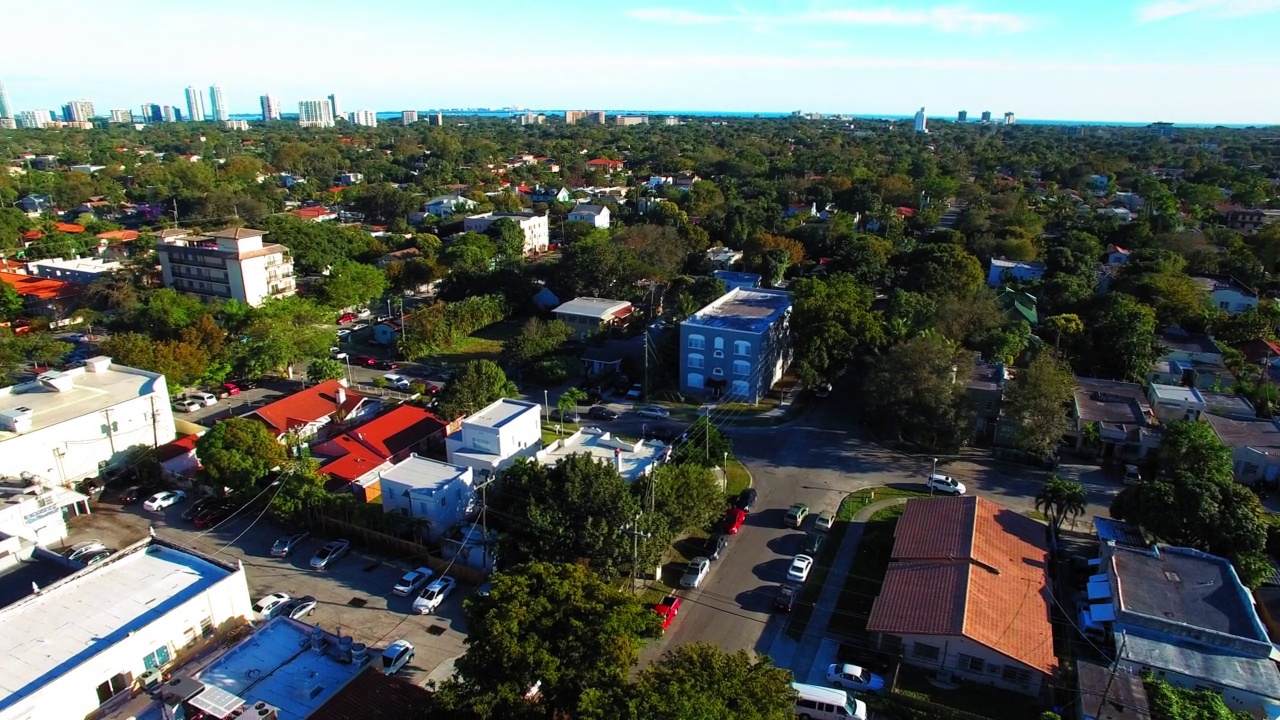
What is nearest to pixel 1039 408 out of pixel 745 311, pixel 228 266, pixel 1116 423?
pixel 1116 423

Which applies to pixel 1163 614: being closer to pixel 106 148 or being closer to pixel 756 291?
pixel 756 291

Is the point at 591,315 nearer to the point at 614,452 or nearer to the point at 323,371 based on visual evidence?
the point at 323,371

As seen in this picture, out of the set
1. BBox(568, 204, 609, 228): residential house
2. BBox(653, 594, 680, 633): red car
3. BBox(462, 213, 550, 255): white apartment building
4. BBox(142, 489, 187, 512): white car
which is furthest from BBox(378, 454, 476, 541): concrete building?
BBox(568, 204, 609, 228): residential house

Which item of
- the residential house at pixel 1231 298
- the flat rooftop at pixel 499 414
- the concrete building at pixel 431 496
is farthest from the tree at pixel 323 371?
the residential house at pixel 1231 298

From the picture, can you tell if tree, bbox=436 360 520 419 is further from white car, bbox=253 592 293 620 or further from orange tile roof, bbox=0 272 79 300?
orange tile roof, bbox=0 272 79 300

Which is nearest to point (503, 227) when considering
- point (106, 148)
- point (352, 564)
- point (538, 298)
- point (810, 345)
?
point (538, 298)

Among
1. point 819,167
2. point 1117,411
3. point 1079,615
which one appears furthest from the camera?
point 819,167

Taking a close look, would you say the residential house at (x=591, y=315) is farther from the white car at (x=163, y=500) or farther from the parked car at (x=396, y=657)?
the parked car at (x=396, y=657)
